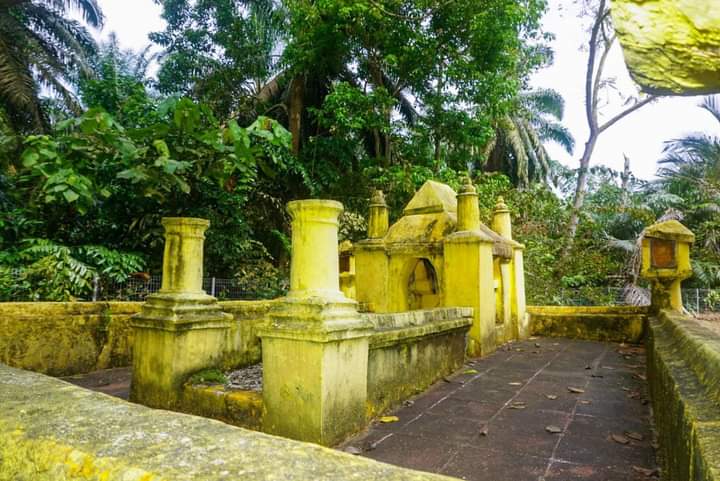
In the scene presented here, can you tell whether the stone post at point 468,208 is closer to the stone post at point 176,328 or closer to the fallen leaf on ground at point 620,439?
the fallen leaf on ground at point 620,439

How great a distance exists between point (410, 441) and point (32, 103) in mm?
14971

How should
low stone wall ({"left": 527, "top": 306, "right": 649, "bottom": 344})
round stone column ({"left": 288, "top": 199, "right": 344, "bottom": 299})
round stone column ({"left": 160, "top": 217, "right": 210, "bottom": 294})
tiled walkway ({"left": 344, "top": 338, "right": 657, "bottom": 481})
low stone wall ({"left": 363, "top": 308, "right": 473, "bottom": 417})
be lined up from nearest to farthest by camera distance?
tiled walkway ({"left": 344, "top": 338, "right": 657, "bottom": 481}), round stone column ({"left": 288, "top": 199, "right": 344, "bottom": 299}), low stone wall ({"left": 363, "top": 308, "right": 473, "bottom": 417}), round stone column ({"left": 160, "top": 217, "right": 210, "bottom": 294}), low stone wall ({"left": 527, "top": 306, "right": 649, "bottom": 344})

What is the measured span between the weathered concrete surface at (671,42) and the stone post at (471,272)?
18.9 ft

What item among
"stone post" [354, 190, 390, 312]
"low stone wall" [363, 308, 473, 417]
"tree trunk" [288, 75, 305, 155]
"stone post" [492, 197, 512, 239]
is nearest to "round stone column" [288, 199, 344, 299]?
"low stone wall" [363, 308, 473, 417]

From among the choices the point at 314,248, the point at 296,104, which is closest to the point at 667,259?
the point at 314,248

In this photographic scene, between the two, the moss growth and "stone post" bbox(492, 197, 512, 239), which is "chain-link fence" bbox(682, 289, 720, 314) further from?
the moss growth

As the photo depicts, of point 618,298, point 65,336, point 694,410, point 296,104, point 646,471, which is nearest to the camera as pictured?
point 694,410

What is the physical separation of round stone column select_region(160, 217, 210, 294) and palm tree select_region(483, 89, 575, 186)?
16056 millimetres

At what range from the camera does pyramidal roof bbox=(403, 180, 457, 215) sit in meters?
7.83

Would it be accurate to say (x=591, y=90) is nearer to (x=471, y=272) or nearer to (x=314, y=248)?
(x=471, y=272)

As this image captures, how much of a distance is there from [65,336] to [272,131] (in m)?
4.51

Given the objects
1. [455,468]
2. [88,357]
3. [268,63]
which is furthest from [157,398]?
[268,63]

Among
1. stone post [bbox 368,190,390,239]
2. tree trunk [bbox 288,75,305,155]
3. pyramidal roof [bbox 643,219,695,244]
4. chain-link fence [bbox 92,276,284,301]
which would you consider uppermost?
tree trunk [bbox 288,75,305,155]

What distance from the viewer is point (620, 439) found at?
10.5 ft
